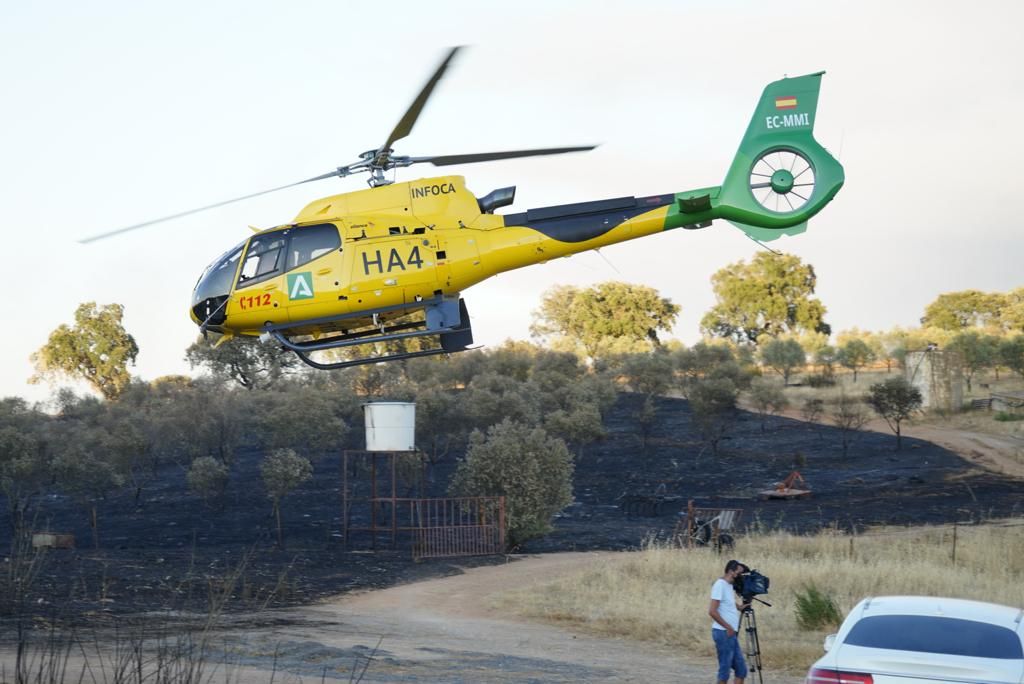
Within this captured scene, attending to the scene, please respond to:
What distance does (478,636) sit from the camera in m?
20.5

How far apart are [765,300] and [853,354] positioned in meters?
17.4

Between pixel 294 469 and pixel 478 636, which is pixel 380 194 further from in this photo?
pixel 294 469

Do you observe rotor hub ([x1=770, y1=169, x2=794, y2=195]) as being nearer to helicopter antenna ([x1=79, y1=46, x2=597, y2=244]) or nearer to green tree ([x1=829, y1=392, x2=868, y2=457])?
helicopter antenna ([x1=79, y1=46, x2=597, y2=244])

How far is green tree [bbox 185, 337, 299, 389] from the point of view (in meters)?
58.2

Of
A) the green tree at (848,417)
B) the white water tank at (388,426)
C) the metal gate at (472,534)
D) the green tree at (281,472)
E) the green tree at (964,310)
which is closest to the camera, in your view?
the white water tank at (388,426)

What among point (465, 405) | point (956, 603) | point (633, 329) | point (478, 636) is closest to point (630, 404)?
point (465, 405)

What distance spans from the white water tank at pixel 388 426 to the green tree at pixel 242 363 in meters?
26.5

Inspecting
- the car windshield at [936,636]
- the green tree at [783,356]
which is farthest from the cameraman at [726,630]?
the green tree at [783,356]

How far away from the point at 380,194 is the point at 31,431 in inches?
1045

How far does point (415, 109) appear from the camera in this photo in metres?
17.3

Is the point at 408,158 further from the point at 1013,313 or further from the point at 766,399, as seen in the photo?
the point at 1013,313

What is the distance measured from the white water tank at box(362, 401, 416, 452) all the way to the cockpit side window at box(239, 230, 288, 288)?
13.0m

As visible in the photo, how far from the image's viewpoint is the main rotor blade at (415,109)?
16.2 m

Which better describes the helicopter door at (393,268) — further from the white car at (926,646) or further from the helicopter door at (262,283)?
the white car at (926,646)
